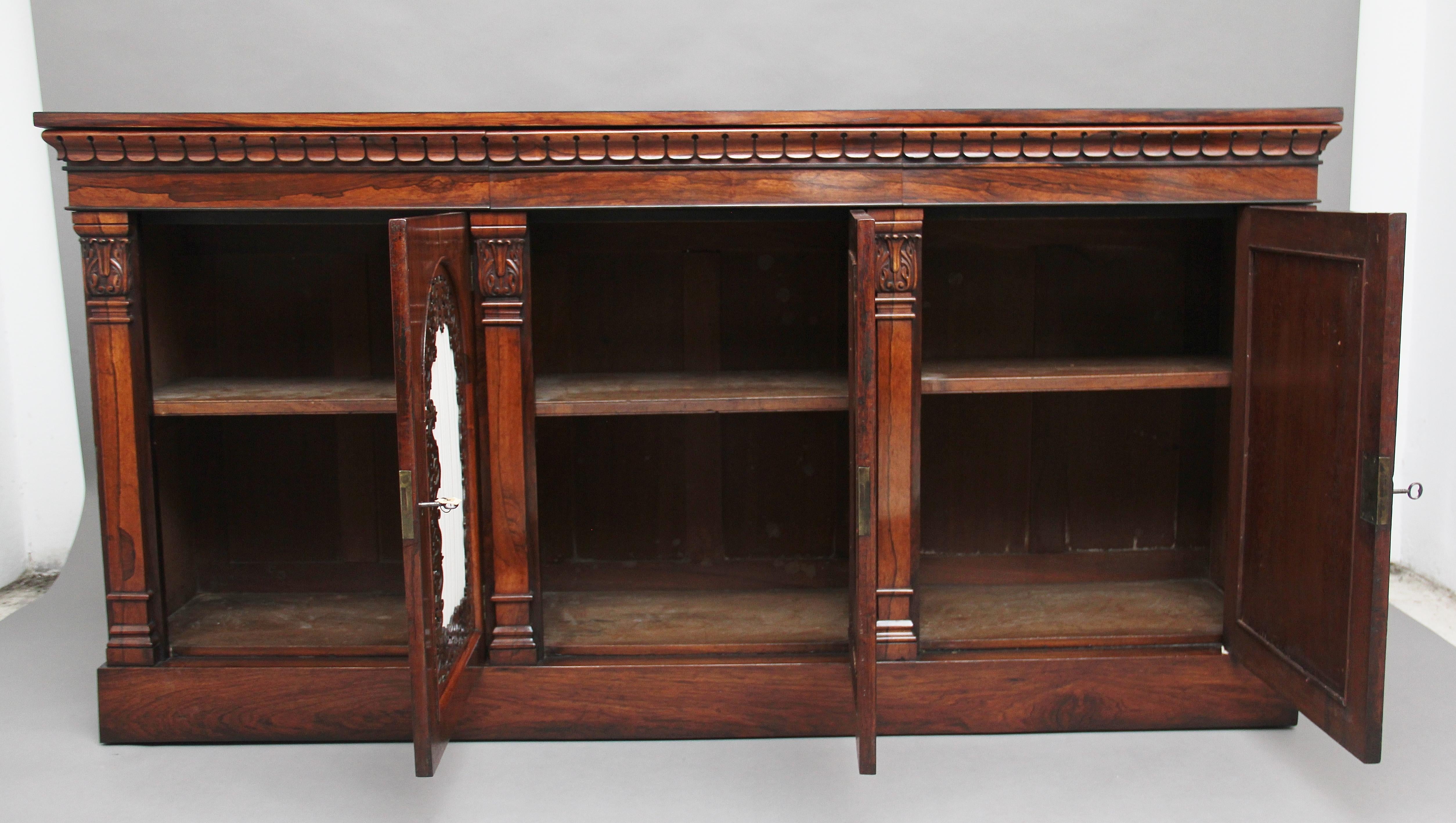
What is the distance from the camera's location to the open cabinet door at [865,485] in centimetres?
185

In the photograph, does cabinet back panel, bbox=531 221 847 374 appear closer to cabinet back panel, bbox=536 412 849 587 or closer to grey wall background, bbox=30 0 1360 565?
cabinet back panel, bbox=536 412 849 587

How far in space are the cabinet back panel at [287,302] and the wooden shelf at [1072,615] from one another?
1480 millimetres

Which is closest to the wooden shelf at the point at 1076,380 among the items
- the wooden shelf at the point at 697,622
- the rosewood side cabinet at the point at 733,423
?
the rosewood side cabinet at the point at 733,423

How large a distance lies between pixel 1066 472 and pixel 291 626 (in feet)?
6.29

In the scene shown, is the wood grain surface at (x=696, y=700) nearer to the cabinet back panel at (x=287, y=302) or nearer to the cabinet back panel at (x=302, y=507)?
the cabinet back panel at (x=302, y=507)

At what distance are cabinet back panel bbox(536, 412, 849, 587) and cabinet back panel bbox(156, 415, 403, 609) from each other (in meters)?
0.42

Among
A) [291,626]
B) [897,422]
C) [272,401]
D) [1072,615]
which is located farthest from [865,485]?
[291,626]

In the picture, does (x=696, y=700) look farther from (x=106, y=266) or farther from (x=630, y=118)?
(x=106, y=266)

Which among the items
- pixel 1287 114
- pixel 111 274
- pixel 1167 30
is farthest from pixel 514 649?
pixel 1167 30

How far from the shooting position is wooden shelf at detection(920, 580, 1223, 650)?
8.17ft

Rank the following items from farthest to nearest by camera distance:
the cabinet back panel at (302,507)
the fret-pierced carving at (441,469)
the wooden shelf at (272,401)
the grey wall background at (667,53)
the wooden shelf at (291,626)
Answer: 1. the grey wall background at (667,53)
2. the cabinet back panel at (302,507)
3. the wooden shelf at (291,626)
4. the wooden shelf at (272,401)
5. the fret-pierced carving at (441,469)

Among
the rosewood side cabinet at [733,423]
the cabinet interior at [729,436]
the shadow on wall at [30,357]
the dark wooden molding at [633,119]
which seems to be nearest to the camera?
the rosewood side cabinet at [733,423]

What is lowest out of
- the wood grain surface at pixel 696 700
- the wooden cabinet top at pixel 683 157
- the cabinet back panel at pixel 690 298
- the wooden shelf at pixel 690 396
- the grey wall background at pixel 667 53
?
the wood grain surface at pixel 696 700

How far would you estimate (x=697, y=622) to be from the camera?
2.67m
